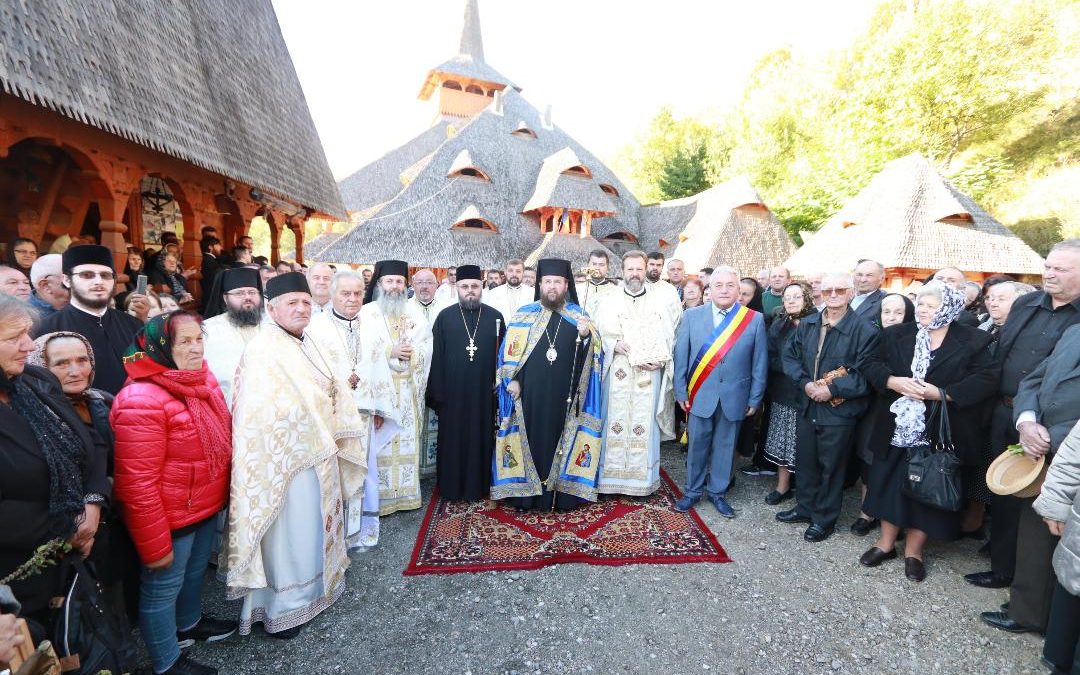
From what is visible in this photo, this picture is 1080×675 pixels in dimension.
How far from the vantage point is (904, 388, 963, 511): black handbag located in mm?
3176

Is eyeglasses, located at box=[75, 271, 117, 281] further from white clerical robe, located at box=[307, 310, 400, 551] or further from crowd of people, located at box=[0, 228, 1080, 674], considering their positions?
white clerical robe, located at box=[307, 310, 400, 551]

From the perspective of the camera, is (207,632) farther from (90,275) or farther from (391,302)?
(391,302)

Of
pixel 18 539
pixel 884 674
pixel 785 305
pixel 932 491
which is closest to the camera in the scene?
pixel 18 539

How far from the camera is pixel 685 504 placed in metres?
4.43

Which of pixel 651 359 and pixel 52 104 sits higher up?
pixel 52 104

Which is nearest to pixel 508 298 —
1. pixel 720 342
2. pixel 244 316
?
pixel 720 342

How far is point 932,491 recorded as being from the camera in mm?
3205

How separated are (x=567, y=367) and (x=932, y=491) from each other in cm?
271

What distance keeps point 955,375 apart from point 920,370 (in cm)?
20

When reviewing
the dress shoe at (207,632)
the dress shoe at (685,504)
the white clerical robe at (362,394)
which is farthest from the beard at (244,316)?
the dress shoe at (685,504)

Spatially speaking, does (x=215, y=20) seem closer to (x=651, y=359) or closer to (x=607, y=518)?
(x=651, y=359)

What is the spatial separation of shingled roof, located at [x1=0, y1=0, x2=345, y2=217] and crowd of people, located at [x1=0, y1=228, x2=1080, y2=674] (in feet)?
5.33

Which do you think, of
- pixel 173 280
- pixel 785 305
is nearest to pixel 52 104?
pixel 173 280

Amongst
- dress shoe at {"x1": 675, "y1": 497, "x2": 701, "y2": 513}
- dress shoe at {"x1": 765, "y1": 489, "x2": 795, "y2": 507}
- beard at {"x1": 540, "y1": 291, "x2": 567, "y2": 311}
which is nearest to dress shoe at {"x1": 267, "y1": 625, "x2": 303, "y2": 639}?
beard at {"x1": 540, "y1": 291, "x2": 567, "y2": 311}
